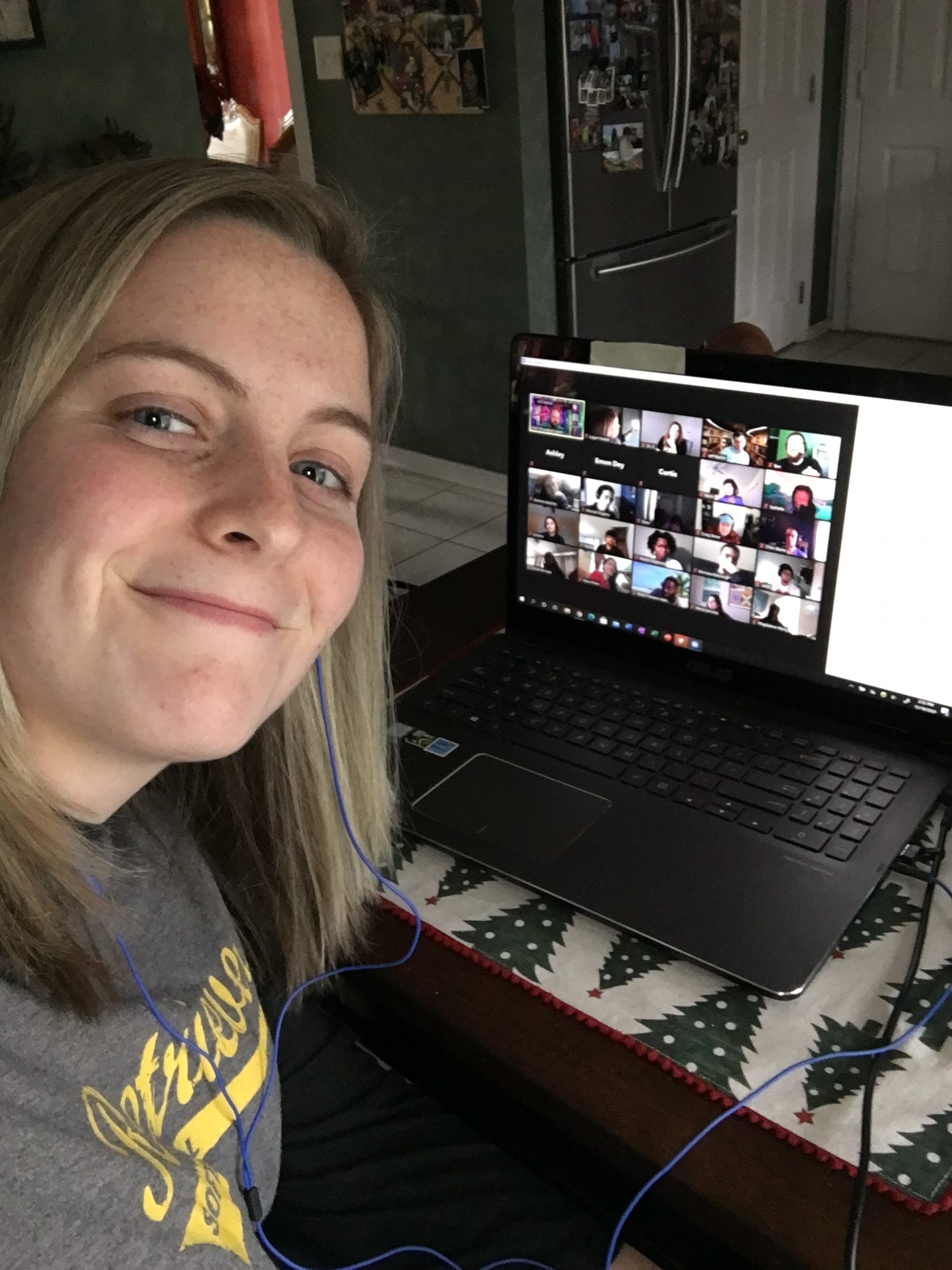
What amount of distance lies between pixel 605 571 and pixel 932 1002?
492mm

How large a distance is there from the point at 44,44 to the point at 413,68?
107 centimetres

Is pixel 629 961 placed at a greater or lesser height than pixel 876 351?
greater

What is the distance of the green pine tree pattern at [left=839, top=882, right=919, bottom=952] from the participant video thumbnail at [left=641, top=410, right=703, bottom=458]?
1.34 feet

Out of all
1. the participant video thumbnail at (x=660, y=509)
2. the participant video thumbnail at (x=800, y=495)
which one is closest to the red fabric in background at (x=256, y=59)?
the participant video thumbnail at (x=660, y=509)

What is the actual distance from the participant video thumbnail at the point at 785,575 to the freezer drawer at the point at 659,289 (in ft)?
7.04

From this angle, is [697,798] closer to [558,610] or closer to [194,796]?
[558,610]

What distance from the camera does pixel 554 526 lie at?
3.41ft

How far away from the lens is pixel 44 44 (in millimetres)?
2518

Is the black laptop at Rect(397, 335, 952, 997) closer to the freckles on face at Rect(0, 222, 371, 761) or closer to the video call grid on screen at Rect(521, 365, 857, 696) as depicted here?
the video call grid on screen at Rect(521, 365, 857, 696)

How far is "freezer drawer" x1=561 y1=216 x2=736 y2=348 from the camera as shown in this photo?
3160 millimetres

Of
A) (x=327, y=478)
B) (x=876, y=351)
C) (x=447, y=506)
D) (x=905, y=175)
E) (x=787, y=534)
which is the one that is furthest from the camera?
(x=876, y=351)

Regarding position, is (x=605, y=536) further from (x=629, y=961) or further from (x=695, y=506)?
(x=629, y=961)

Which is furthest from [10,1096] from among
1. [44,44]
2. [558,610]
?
[44,44]

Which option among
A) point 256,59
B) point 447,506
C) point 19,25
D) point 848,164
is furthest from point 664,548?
point 256,59
